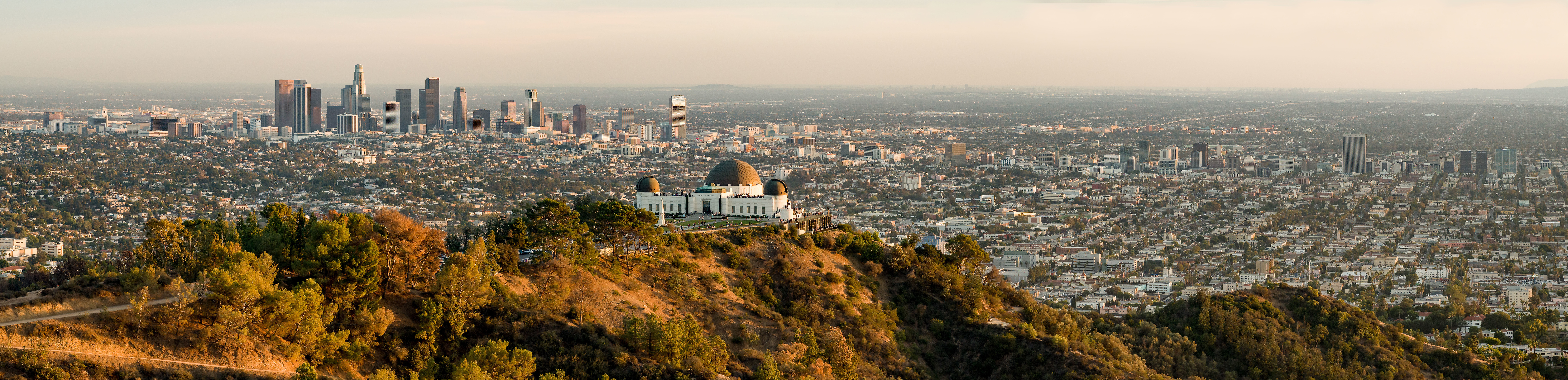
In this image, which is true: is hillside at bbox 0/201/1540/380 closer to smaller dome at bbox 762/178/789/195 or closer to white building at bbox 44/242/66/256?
smaller dome at bbox 762/178/789/195

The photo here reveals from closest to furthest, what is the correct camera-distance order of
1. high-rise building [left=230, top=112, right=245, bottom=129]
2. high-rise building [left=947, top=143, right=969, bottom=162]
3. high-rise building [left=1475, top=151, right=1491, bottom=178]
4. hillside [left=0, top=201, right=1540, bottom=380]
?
hillside [left=0, top=201, right=1540, bottom=380] → high-rise building [left=1475, top=151, right=1491, bottom=178] → high-rise building [left=947, top=143, right=969, bottom=162] → high-rise building [left=230, top=112, right=245, bottom=129]

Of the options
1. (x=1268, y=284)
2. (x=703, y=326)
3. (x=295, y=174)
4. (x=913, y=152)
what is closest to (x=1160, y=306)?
(x=1268, y=284)

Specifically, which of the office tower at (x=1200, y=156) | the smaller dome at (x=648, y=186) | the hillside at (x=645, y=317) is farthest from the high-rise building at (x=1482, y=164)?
the smaller dome at (x=648, y=186)

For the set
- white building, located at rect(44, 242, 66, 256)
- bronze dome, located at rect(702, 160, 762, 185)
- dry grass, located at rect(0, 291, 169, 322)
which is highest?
bronze dome, located at rect(702, 160, 762, 185)

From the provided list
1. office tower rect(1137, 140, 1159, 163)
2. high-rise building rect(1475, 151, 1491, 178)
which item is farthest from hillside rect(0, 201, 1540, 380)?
office tower rect(1137, 140, 1159, 163)

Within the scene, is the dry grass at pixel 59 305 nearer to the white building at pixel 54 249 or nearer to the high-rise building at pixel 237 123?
the white building at pixel 54 249

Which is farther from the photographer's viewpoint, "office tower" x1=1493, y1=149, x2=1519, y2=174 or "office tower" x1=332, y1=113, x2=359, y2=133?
"office tower" x1=332, y1=113, x2=359, y2=133

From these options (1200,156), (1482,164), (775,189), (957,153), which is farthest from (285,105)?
(775,189)

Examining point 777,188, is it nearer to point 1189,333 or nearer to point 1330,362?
point 1189,333
